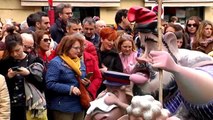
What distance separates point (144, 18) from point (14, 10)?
13.9 metres

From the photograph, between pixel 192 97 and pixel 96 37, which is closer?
pixel 192 97

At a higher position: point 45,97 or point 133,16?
point 133,16

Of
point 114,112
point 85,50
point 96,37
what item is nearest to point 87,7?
point 96,37

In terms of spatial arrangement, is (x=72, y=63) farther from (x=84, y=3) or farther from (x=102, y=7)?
(x=102, y=7)

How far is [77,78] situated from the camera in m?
5.59

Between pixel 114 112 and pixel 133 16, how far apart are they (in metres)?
0.53

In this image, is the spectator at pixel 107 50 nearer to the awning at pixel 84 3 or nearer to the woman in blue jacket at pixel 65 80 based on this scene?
the woman in blue jacket at pixel 65 80

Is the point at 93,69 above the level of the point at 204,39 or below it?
below

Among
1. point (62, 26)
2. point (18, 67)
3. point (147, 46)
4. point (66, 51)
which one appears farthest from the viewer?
point (62, 26)

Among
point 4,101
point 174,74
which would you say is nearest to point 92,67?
point 4,101

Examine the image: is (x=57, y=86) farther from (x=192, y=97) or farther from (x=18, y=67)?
(x=192, y=97)

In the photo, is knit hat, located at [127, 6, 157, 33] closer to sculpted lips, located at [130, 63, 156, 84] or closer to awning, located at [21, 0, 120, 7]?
sculpted lips, located at [130, 63, 156, 84]

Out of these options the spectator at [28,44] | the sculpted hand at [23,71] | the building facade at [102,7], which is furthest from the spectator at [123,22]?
the building facade at [102,7]

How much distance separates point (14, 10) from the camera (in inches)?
637
